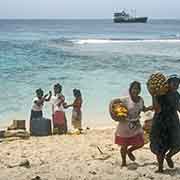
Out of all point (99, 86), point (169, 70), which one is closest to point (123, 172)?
point (99, 86)

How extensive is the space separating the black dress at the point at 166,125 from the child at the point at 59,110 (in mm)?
3680

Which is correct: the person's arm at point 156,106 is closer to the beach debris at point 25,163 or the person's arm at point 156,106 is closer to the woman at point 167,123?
the woman at point 167,123

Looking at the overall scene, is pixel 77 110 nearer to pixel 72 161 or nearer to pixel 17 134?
pixel 17 134

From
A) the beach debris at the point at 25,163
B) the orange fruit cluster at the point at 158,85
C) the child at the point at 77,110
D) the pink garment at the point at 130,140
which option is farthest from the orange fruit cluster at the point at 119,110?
the child at the point at 77,110

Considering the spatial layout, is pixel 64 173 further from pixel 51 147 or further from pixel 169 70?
pixel 169 70

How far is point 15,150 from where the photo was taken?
305 inches

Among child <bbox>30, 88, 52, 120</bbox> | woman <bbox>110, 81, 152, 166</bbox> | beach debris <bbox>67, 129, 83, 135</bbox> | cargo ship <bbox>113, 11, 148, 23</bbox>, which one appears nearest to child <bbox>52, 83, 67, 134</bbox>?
beach debris <bbox>67, 129, 83, 135</bbox>

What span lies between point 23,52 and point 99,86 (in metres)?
14.9

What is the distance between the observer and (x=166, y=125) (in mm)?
6004

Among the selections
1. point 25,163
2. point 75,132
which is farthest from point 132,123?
point 75,132

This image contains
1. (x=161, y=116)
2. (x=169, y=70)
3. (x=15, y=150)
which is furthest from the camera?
(x=169, y=70)

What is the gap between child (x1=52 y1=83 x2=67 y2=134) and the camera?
31.2ft

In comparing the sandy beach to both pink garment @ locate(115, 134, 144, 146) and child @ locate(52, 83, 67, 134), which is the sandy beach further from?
child @ locate(52, 83, 67, 134)

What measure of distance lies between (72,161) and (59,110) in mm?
2761
